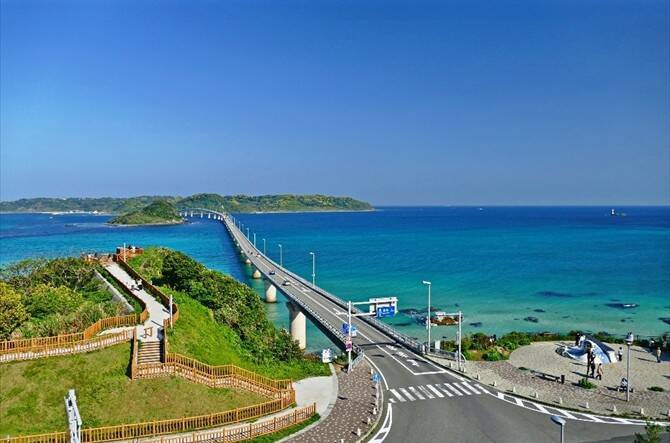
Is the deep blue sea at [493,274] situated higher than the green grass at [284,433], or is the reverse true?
the green grass at [284,433]

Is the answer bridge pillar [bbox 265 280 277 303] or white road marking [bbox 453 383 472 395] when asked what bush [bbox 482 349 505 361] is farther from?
bridge pillar [bbox 265 280 277 303]

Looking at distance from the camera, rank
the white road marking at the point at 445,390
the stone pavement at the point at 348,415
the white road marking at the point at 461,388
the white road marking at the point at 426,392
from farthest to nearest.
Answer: the white road marking at the point at 461,388
the white road marking at the point at 445,390
the white road marking at the point at 426,392
the stone pavement at the point at 348,415

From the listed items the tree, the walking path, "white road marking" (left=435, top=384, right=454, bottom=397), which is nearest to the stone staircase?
the walking path

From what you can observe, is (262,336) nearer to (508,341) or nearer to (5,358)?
(5,358)

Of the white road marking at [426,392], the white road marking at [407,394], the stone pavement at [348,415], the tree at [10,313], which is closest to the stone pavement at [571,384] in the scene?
the white road marking at [426,392]

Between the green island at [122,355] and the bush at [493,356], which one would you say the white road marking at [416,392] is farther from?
the bush at [493,356]

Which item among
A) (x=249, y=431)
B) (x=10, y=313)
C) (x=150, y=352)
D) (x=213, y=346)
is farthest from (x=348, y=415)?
(x=10, y=313)

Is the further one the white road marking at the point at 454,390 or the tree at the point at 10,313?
the white road marking at the point at 454,390

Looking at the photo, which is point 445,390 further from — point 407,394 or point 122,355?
point 122,355
